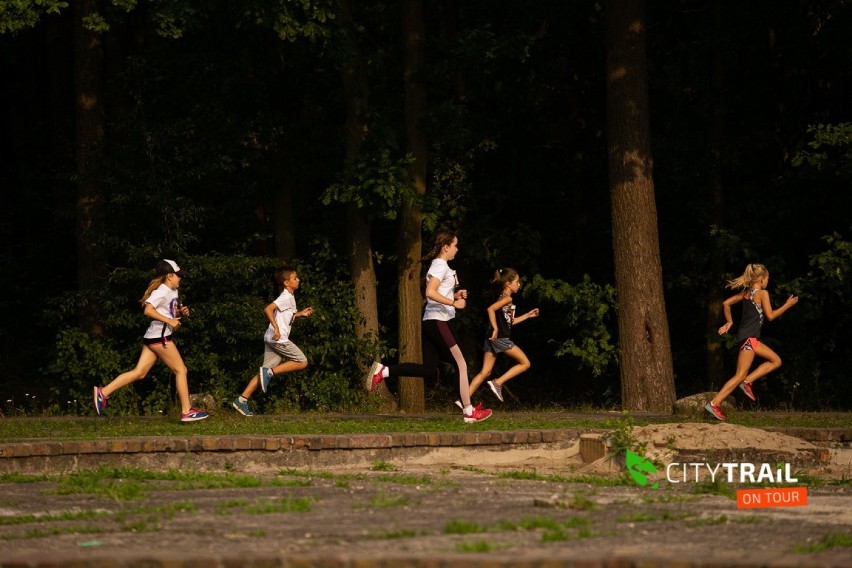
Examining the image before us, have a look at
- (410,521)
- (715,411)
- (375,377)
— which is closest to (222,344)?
(375,377)

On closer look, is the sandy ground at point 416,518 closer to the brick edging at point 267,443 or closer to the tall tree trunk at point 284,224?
the brick edging at point 267,443

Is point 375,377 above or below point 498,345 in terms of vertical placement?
below

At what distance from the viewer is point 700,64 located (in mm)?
25703

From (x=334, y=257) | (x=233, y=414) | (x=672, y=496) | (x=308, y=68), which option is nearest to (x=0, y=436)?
(x=233, y=414)

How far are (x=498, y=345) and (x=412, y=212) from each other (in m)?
5.13

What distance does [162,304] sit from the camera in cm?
1631

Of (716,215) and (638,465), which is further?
(716,215)

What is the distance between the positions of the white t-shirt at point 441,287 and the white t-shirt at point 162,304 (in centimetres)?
281

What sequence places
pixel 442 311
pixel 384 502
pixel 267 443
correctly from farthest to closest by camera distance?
1. pixel 442 311
2. pixel 267 443
3. pixel 384 502

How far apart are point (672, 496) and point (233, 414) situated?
10160 millimetres

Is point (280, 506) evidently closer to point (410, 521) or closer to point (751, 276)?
point (410, 521)

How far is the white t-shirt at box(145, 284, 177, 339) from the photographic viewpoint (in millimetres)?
16281

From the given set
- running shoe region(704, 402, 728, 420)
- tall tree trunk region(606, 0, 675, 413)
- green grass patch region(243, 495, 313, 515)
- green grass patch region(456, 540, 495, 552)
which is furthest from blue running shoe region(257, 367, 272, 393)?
green grass patch region(456, 540, 495, 552)

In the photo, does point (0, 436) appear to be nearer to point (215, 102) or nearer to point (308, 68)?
point (215, 102)
